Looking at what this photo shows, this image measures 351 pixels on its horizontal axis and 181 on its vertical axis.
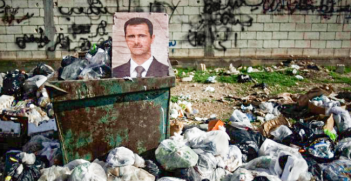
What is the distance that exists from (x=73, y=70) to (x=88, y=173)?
1.05 m

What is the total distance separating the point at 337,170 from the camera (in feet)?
11.0

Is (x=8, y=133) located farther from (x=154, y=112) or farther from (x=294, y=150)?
(x=294, y=150)

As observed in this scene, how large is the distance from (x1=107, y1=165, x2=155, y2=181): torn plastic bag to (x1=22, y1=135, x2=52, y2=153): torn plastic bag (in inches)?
48.9

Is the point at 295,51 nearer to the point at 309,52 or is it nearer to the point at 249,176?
the point at 309,52

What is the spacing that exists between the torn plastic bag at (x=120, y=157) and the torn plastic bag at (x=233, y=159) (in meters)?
1.00

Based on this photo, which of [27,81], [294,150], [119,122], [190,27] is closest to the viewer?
[119,122]

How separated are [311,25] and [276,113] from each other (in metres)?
4.19

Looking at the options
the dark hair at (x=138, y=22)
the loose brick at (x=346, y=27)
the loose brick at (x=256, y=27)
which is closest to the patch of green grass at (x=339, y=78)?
the loose brick at (x=346, y=27)

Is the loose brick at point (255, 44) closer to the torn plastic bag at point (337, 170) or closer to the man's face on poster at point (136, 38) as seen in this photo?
the torn plastic bag at point (337, 170)

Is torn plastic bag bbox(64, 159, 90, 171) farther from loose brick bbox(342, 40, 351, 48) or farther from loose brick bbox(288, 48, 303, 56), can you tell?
loose brick bbox(342, 40, 351, 48)

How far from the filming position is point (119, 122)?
325 cm

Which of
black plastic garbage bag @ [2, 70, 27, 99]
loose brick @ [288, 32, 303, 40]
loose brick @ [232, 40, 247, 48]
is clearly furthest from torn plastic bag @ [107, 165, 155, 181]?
loose brick @ [288, 32, 303, 40]

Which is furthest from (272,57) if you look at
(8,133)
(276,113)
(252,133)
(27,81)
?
(8,133)

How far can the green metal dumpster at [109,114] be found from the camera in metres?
3.07
